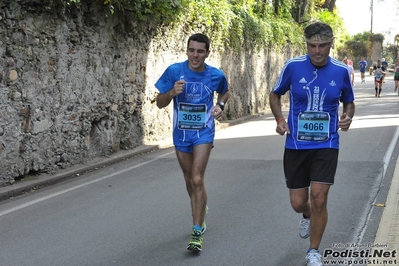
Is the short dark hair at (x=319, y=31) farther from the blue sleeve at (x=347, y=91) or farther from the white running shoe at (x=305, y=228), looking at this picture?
the white running shoe at (x=305, y=228)

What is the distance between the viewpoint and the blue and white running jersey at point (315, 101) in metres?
5.61

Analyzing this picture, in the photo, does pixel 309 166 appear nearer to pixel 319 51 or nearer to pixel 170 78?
pixel 319 51

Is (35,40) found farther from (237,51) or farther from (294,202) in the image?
(237,51)

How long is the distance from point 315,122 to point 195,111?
1.32 m

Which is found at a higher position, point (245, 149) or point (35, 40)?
point (35, 40)

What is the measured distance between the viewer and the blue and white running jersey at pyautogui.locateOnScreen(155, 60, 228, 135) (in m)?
6.48

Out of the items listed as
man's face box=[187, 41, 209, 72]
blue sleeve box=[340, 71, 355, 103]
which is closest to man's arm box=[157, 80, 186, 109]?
man's face box=[187, 41, 209, 72]

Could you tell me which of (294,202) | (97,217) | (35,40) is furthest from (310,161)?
(35,40)

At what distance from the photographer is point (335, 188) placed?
9227mm

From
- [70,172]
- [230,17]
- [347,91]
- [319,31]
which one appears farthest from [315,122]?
[230,17]

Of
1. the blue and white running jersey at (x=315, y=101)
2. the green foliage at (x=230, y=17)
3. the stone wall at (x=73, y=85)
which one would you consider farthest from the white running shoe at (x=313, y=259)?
the green foliage at (x=230, y=17)

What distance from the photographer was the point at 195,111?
6.47 metres

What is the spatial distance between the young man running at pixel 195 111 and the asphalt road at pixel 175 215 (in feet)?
2.04

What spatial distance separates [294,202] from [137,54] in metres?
8.49
